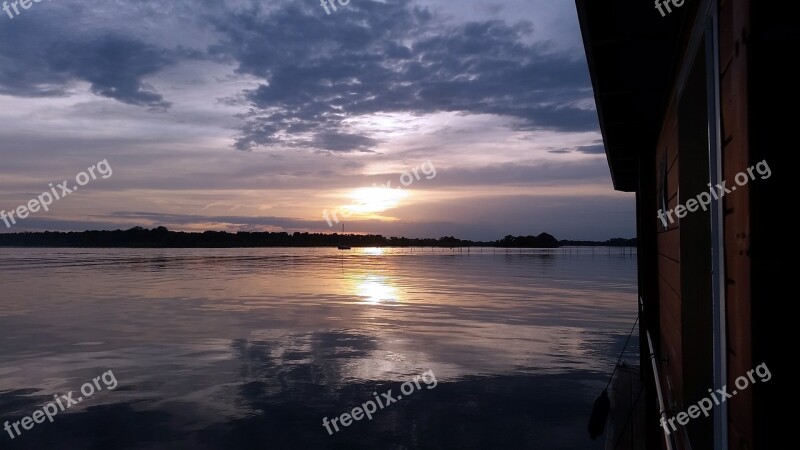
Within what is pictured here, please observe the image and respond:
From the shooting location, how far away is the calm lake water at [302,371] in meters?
10.1

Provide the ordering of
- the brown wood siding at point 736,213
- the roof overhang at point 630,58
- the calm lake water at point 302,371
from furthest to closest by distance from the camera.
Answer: the calm lake water at point 302,371 < the roof overhang at point 630,58 < the brown wood siding at point 736,213

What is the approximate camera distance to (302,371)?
14.3 meters

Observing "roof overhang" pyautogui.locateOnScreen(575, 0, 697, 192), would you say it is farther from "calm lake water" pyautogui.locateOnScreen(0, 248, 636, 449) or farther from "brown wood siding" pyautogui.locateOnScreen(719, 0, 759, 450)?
"calm lake water" pyautogui.locateOnScreen(0, 248, 636, 449)

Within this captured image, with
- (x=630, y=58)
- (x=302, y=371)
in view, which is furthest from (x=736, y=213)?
(x=302, y=371)

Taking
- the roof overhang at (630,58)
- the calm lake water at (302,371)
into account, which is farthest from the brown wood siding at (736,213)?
the calm lake water at (302,371)

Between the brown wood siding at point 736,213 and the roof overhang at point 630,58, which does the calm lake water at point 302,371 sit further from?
the brown wood siding at point 736,213

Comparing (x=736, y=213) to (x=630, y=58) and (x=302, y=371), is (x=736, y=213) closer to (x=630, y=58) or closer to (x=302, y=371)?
(x=630, y=58)

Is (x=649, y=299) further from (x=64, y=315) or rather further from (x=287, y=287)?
(x=287, y=287)

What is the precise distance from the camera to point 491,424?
10766 millimetres

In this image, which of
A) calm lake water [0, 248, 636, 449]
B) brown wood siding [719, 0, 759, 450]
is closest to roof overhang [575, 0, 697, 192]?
brown wood siding [719, 0, 759, 450]

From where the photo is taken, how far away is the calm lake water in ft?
33.3

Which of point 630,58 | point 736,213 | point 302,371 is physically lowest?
point 302,371

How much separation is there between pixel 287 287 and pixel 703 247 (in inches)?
1430

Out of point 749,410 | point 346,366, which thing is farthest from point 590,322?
point 749,410
